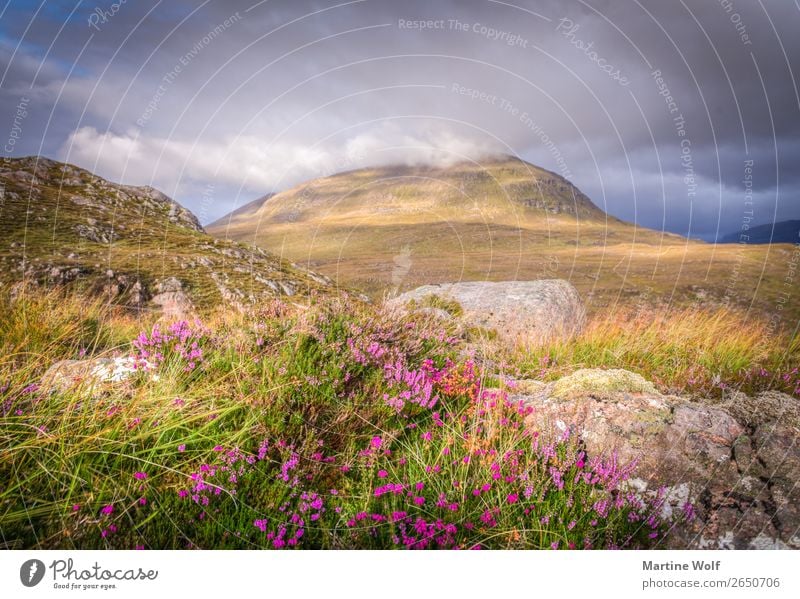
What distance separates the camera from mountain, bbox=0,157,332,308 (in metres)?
8.80

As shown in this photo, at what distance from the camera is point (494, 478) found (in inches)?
97.6

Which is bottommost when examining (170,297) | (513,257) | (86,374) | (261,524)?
(261,524)

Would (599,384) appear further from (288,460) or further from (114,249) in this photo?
(114,249)

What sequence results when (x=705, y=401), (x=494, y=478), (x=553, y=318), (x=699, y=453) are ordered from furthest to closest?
(x=553, y=318), (x=705, y=401), (x=699, y=453), (x=494, y=478)

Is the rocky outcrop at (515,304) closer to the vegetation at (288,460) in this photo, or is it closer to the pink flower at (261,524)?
the vegetation at (288,460)

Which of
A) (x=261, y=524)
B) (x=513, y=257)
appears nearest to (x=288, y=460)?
(x=261, y=524)

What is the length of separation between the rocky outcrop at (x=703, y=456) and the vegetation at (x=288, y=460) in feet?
0.61

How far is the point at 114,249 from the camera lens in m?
10.6

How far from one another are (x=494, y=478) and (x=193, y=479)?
1735 mm

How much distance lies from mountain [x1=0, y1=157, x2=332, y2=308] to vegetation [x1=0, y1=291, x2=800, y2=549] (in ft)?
14.1

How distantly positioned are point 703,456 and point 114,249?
496 inches
